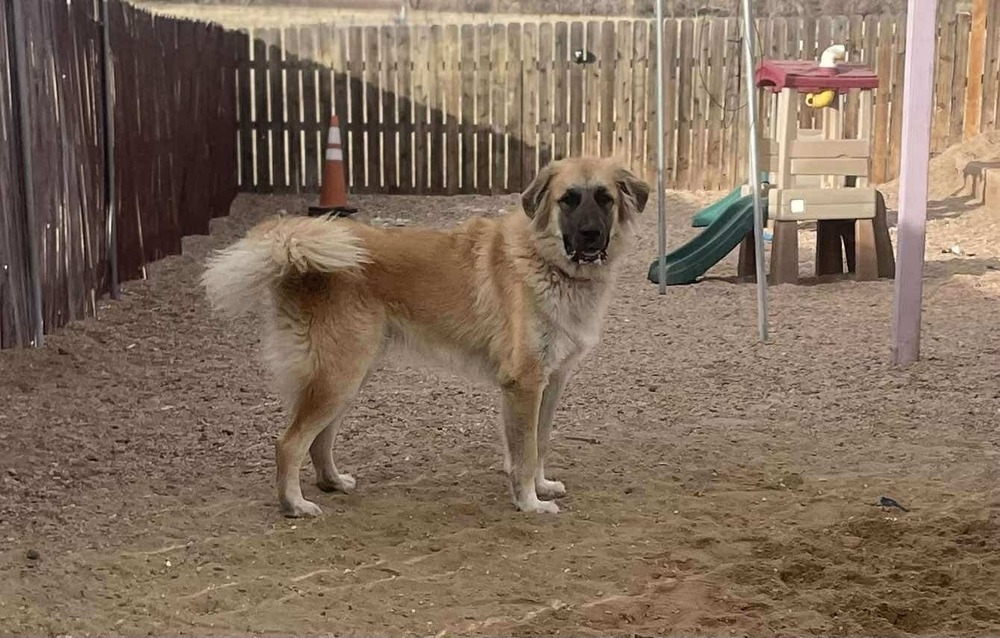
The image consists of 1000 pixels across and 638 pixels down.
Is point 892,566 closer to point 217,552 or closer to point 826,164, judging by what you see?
point 217,552

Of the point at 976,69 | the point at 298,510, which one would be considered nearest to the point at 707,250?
the point at 298,510

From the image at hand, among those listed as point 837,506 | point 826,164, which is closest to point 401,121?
point 826,164

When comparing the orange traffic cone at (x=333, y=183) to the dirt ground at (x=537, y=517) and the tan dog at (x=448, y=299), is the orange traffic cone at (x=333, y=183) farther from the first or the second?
the tan dog at (x=448, y=299)

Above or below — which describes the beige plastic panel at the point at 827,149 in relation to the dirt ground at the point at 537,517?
above

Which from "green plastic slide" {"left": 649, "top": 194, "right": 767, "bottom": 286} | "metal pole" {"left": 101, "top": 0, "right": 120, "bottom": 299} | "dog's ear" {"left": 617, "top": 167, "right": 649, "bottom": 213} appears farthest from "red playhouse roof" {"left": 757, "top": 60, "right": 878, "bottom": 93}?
"metal pole" {"left": 101, "top": 0, "right": 120, "bottom": 299}

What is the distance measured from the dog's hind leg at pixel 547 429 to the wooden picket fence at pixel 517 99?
11.1 metres

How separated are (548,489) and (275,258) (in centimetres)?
150

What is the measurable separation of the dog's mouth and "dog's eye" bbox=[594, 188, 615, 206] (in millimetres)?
189

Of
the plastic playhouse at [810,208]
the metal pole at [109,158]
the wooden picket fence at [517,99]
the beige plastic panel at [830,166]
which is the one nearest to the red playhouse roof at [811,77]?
the plastic playhouse at [810,208]

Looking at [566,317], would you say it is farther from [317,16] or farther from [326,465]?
[317,16]

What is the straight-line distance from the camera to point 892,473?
4.98 meters

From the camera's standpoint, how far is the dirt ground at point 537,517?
3.55 m

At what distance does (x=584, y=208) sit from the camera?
460cm

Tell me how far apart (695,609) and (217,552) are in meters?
1.70
